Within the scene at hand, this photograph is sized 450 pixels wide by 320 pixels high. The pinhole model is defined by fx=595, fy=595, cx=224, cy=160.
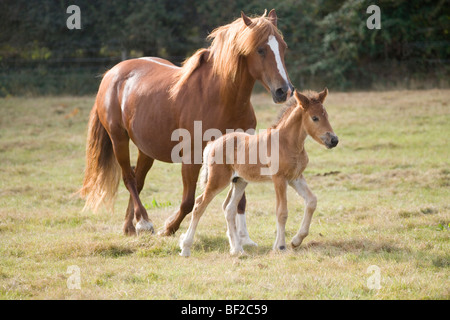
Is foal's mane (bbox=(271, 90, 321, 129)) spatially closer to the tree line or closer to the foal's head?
the foal's head

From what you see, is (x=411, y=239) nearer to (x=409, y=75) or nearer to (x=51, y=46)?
(x=409, y=75)

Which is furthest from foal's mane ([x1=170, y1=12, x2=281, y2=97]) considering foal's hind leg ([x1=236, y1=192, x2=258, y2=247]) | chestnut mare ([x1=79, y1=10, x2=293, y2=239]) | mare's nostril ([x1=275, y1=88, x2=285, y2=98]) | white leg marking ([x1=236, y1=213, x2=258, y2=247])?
white leg marking ([x1=236, y1=213, x2=258, y2=247])

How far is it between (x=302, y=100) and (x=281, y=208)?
103 cm

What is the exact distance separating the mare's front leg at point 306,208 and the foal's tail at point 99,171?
113 inches

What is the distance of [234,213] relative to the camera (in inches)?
232

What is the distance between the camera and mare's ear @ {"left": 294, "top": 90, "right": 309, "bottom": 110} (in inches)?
211

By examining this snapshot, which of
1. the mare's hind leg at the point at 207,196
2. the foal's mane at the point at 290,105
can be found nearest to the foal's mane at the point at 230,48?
the foal's mane at the point at 290,105

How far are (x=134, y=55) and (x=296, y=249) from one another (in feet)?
61.6

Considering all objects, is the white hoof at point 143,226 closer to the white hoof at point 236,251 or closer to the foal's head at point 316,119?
the white hoof at point 236,251

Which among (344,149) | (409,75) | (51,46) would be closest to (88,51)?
(51,46)

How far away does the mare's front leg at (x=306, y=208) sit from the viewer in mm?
5531

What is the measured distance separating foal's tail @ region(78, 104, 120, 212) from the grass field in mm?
319

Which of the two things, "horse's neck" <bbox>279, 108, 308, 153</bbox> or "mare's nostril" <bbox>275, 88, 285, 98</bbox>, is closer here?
"horse's neck" <bbox>279, 108, 308, 153</bbox>

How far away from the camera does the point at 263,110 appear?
16.3m
